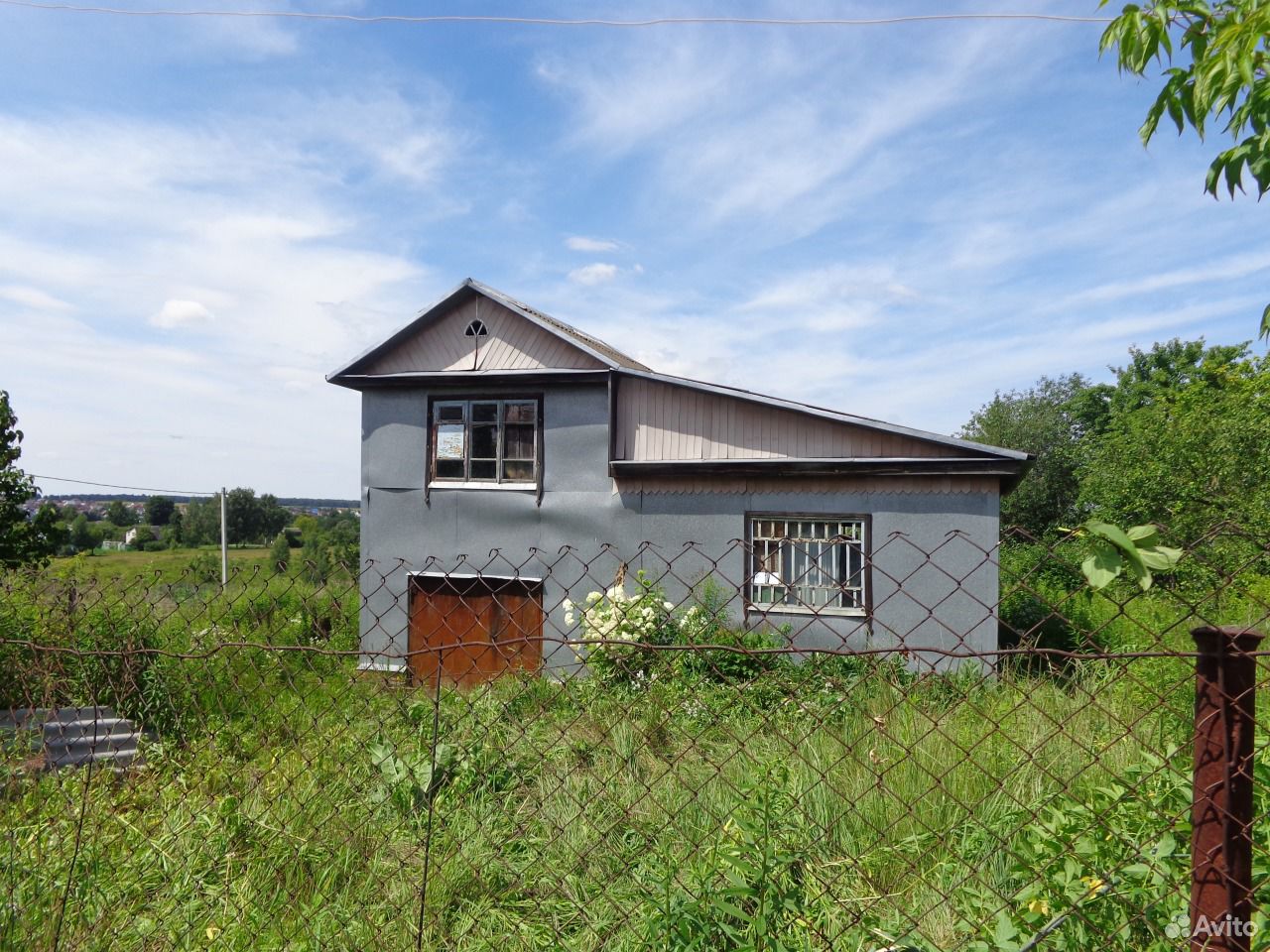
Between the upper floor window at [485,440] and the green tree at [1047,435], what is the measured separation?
76.4 ft

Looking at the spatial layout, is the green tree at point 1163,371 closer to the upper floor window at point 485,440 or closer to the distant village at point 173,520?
the upper floor window at point 485,440

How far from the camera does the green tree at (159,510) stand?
176 ft

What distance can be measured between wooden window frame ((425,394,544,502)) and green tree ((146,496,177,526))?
168 ft

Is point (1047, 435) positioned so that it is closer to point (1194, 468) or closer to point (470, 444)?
point (1194, 468)

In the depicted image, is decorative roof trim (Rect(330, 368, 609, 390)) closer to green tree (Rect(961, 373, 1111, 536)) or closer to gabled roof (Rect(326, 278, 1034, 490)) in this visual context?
gabled roof (Rect(326, 278, 1034, 490))

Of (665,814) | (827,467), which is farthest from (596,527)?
(665,814)

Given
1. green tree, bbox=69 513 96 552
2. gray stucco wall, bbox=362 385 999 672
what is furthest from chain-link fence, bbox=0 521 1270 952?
green tree, bbox=69 513 96 552

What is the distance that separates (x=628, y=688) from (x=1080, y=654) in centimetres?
569

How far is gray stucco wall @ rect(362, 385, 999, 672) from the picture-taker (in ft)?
29.0

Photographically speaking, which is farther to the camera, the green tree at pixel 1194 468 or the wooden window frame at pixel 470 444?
the green tree at pixel 1194 468

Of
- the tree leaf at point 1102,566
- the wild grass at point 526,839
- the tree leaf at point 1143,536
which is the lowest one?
the wild grass at point 526,839

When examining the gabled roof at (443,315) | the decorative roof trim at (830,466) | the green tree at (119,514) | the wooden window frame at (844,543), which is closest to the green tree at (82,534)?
the green tree at (119,514)

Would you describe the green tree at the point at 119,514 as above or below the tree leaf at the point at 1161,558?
below

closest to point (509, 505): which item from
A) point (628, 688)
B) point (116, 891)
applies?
point (628, 688)
